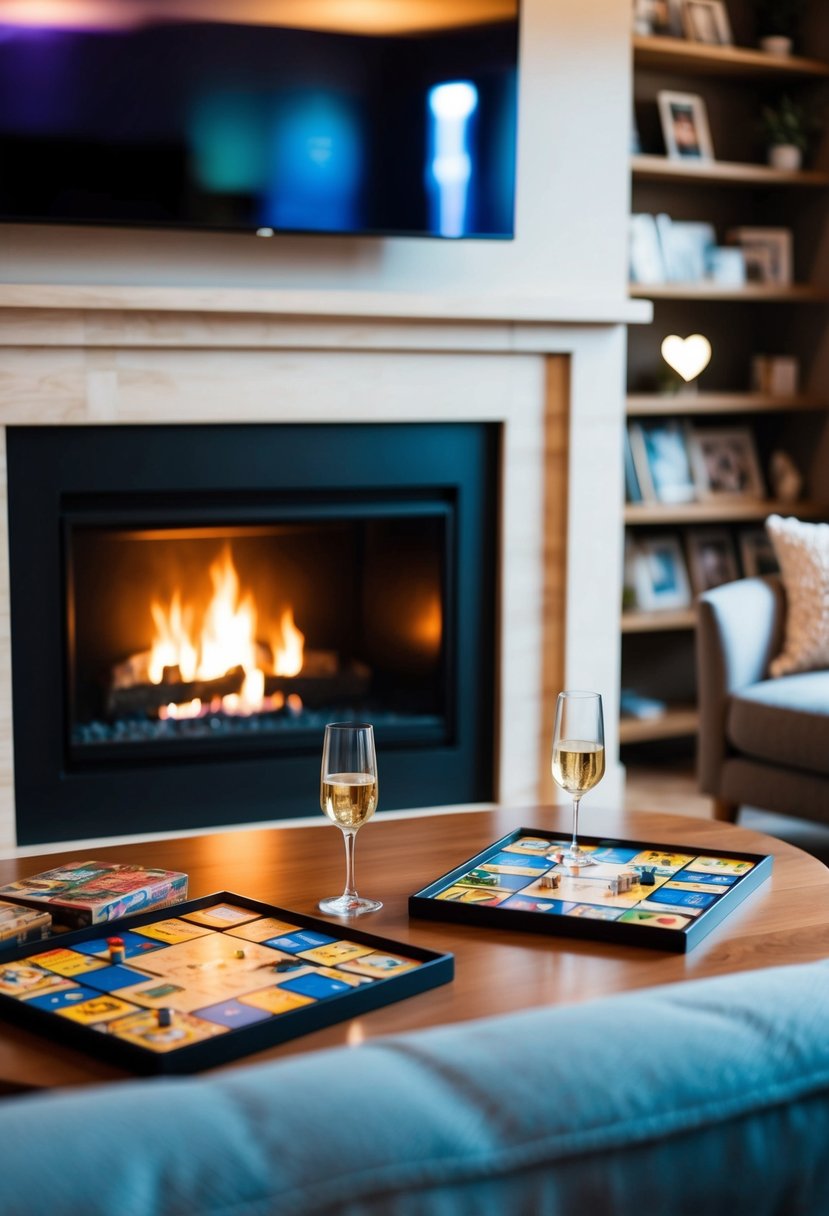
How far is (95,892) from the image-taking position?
1502 mm

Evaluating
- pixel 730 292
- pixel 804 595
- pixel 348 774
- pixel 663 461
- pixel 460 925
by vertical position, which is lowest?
pixel 460 925

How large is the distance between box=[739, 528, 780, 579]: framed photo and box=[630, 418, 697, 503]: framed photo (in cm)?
31

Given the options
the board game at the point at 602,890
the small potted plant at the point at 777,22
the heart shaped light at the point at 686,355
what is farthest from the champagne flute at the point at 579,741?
the small potted plant at the point at 777,22

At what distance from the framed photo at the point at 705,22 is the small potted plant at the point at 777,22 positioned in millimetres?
136

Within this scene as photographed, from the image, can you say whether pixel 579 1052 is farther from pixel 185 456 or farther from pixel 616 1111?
pixel 185 456

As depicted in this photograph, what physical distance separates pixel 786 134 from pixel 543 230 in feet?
4.49

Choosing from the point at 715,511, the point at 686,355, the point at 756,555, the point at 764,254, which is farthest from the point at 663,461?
the point at 764,254

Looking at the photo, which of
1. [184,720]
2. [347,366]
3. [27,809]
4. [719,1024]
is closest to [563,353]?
[347,366]

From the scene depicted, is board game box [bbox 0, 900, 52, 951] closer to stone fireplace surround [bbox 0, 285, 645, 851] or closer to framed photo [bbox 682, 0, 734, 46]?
stone fireplace surround [bbox 0, 285, 645, 851]

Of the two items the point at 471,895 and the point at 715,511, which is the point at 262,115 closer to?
the point at 715,511

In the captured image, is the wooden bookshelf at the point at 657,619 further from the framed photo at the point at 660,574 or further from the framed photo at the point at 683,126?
the framed photo at the point at 683,126

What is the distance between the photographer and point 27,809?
310 centimetres

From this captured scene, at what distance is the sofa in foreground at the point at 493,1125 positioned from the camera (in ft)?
1.49

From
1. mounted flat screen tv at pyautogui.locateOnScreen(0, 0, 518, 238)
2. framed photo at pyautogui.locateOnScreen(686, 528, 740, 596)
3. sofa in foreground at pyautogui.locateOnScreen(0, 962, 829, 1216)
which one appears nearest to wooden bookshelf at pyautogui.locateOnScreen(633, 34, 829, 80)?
mounted flat screen tv at pyautogui.locateOnScreen(0, 0, 518, 238)
